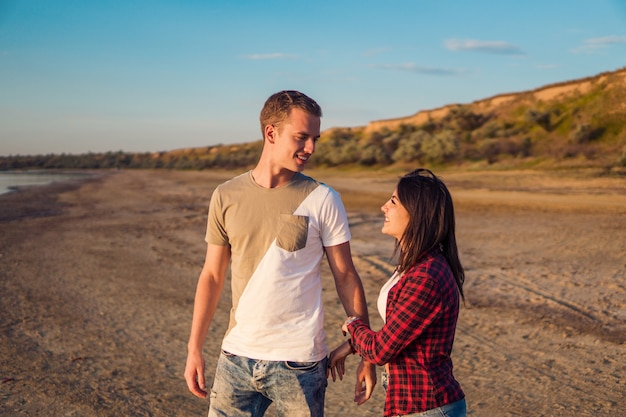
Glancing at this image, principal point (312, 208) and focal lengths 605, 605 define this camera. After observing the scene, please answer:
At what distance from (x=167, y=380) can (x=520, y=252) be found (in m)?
7.41

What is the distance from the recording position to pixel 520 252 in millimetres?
10664

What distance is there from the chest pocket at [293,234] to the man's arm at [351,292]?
6.7 inches

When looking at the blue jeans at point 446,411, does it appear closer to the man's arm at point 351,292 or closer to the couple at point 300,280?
the couple at point 300,280

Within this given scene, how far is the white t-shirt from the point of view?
7.89 ft

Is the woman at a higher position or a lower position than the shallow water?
A: higher

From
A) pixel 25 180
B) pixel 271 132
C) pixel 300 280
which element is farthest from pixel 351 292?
pixel 25 180

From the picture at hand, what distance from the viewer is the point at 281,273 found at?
2418 mm

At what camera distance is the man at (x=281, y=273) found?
94.3 inches

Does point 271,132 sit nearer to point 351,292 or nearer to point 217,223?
point 217,223

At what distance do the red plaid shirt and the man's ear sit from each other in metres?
0.82

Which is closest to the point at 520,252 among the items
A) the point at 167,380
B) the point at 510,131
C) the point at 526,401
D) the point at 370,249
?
the point at 370,249

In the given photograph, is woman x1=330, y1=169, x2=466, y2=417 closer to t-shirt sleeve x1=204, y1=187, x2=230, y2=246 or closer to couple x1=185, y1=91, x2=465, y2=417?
couple x1=185, y1=91, x2=465, y2=417

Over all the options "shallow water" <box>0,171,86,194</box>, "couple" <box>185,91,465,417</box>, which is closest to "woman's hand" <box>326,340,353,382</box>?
"couple" <box>185,91,465,417</box>

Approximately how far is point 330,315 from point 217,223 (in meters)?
4.60
